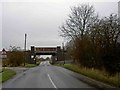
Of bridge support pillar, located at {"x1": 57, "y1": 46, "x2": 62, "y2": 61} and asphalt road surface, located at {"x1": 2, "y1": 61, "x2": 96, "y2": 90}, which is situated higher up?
bridge support pillar, located at {"x1": 57, "y1": 46, "x2": 62, "y2": 61}

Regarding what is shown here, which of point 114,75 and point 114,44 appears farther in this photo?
point 114,44

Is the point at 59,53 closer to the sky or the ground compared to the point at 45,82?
closer to the sky

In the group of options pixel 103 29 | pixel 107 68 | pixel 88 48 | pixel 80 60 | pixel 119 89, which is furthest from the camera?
pixel 80 60

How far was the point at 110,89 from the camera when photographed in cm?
1855

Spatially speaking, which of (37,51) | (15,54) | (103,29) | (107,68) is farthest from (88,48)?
(37,51)

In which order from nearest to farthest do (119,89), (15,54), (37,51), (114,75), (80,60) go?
1. (119,89)
2. (114,75)
3. (80,60)
4. (15,54)
5. (37,51)

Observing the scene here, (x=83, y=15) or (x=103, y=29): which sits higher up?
(x=83, y=15)

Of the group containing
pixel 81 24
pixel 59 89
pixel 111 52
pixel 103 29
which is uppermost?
pixel 81 24

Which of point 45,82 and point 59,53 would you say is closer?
point 45,82

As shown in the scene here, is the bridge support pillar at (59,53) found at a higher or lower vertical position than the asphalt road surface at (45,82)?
higher

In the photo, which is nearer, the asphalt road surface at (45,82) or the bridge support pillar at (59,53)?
the asphalt road surface at (45,82)

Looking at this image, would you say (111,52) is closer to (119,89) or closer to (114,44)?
(114,44)

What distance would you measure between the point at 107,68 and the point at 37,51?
109803 millimetres

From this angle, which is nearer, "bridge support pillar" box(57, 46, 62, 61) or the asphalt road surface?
the asphalt road surface
